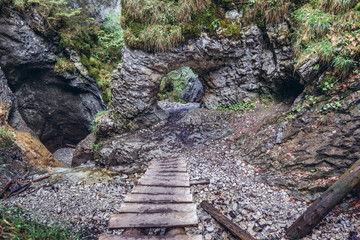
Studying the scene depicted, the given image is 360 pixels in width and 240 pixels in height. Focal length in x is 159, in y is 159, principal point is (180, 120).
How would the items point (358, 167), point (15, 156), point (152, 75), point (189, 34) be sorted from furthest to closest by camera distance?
1. point (152, 75)
2. point (189, 34)
3. point (15, 156)
4. point (358, 167)

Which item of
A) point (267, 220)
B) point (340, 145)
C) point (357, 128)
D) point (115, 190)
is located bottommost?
point (115, 190)

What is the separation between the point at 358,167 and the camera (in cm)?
282

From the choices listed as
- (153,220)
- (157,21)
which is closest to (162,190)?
(153,220)

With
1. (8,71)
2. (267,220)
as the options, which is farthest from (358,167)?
(8,71)

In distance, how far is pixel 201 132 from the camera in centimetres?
757

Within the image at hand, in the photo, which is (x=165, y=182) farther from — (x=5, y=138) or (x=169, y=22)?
(x=5, y=138)

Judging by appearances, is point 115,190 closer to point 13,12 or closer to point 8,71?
point 8,71

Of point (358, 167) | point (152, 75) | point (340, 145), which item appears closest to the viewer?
point (358, 167)

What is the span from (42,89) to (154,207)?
427 inches

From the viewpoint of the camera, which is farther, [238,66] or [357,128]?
[238,66]

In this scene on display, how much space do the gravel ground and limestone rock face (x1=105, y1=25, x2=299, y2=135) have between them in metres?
1.75

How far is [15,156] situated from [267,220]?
8.58 m

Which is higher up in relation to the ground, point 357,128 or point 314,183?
point 357,128

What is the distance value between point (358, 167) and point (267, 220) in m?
1.95
